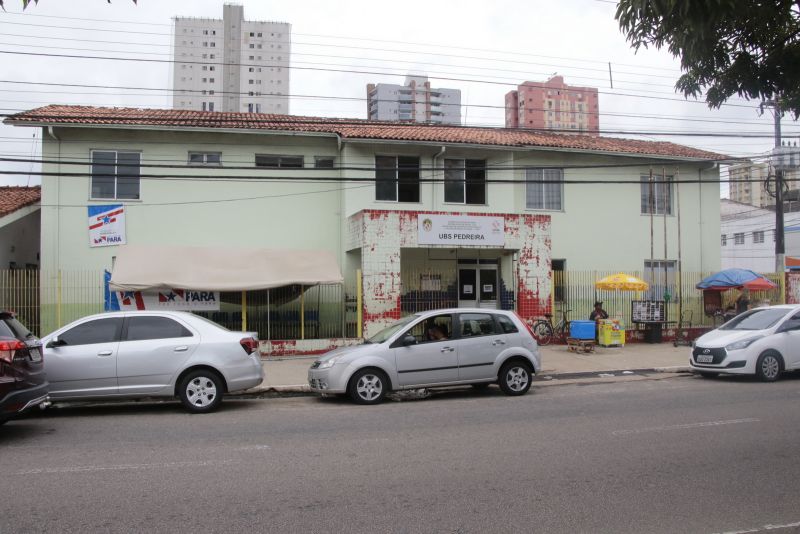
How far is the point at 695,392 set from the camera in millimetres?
11789

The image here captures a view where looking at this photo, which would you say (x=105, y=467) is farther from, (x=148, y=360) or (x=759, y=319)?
(x=759, y=319)

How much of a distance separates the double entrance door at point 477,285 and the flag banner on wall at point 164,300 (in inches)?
294

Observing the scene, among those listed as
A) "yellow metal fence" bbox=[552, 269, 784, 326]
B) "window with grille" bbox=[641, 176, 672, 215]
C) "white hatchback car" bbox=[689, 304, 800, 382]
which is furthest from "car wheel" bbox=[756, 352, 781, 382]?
"window with grille" bbox=[641, 176, 672, 215]

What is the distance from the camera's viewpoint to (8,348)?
7773mm

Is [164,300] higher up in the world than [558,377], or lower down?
higher up

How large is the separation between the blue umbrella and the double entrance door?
6.60 metres

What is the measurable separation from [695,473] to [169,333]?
751cm

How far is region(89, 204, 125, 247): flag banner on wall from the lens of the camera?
62.0ft

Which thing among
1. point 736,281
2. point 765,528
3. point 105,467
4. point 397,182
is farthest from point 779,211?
point 105,467

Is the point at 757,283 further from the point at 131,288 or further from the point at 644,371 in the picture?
the point at 131,288

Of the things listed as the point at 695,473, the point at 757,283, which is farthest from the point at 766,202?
the point at 695,473

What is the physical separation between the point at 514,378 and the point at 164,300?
9.61 meters

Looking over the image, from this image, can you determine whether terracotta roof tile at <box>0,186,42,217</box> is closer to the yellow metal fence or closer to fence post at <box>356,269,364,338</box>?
fence post at <box>356,269,364,338</box>

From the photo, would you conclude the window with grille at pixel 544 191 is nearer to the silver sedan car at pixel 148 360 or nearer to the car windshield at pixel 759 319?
the car windshield at pixel 759 319
